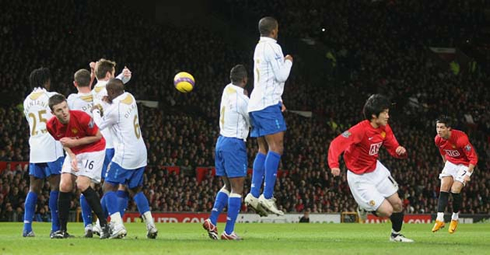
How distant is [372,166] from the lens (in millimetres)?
14195

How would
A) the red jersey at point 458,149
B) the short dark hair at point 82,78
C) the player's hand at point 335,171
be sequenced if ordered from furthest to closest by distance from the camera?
1. the red jersey at point 458,149
2. the short dark hair at point 82,78
3. the player's hand at point 335,171

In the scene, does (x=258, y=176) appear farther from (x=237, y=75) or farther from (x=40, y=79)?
(x=40, y=79)

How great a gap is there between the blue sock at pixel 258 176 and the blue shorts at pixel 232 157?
1.29ft

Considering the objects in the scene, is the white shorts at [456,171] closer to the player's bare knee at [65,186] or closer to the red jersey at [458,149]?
the red jersey at [458,149]

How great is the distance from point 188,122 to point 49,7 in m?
9.26

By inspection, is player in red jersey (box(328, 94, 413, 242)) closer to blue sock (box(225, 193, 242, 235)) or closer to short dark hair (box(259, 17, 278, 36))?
blue sock (box(225, 193, 242, 235))

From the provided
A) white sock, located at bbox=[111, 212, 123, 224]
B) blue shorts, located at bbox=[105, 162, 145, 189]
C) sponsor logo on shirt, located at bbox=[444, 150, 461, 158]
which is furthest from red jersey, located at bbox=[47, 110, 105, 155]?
sponsor logo on shirt, located at bbox=[444, 150, 461, 158]

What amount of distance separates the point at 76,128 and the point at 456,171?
33.8 feet

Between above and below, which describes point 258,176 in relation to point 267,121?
below

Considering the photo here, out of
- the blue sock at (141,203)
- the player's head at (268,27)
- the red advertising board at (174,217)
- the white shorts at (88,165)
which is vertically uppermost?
the player's head at (268,27)

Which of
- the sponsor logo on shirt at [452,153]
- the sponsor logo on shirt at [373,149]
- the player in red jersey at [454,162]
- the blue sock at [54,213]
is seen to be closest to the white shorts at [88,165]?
the blue sock at [54,213]

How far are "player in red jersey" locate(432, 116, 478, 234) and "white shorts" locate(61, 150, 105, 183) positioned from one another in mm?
8697

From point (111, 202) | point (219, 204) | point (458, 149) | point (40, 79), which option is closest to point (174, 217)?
point (458, 149)

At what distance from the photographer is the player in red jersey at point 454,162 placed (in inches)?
782
